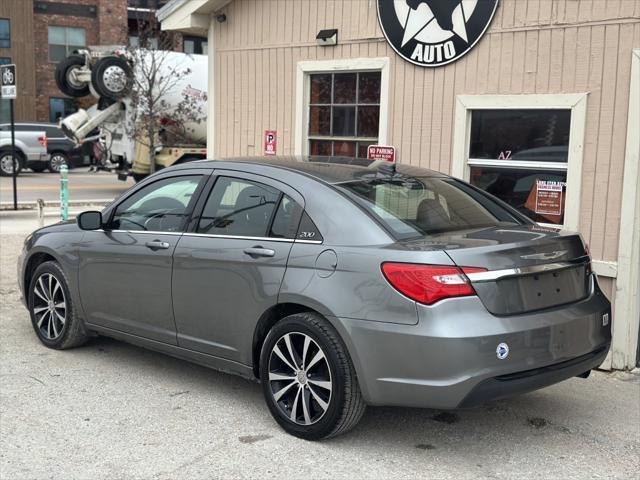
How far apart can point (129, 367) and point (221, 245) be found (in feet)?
4.97

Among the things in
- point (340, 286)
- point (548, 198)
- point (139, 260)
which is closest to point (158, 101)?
point (548, 198)

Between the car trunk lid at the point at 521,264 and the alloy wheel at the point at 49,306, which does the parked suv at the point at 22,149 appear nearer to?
the alloy wheel at the point at 49,306

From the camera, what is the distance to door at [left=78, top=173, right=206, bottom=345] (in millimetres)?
4926

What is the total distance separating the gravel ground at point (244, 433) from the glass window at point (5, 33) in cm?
3272

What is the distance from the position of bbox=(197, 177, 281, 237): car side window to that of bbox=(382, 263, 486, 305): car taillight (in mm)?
1115

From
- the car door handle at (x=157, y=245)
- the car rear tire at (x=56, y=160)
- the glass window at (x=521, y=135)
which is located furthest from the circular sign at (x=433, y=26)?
the car rear tire at (x=56, y=160)

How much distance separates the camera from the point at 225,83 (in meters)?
8.72

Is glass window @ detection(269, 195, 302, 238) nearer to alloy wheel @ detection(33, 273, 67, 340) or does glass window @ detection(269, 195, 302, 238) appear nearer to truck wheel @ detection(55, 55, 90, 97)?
alloy wheel @ detection(33, 273, 67, 340)

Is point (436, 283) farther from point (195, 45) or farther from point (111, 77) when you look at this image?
point (195, 45)

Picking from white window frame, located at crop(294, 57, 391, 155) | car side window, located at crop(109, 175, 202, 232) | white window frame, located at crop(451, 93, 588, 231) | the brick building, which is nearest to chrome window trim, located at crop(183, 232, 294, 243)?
car side window, located at crop(109, 175, 202, 232)

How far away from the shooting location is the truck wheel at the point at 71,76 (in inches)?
744

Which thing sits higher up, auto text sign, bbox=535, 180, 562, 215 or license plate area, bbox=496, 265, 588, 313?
auto text sign, bbox=535, 180, 562, 215

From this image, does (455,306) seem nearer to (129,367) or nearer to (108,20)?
(129,367)

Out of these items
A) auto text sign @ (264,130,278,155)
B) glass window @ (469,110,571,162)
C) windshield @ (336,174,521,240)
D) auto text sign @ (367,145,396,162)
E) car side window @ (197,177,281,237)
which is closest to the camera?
windshield @ (336,174,521,240)
